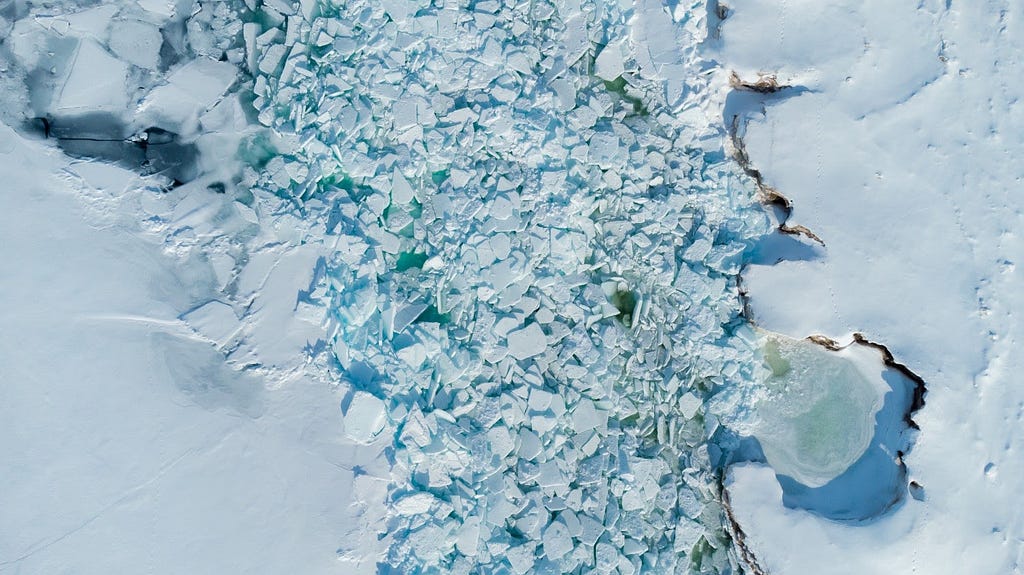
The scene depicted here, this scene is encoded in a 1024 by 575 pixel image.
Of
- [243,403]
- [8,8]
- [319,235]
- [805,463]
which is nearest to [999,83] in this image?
[805,463]

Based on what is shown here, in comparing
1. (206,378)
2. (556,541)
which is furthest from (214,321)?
(556,541)

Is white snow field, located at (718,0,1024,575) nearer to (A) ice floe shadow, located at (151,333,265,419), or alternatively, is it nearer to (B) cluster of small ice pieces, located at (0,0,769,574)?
(B) cluster of small ice pieces, located at (0,0,769,574)

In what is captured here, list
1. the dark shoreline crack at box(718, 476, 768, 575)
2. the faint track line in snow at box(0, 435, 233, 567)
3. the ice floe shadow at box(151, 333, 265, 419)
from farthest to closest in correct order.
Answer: the dark shoreline crack at box(718, 476, 768, 575), the ice floe shadow at box(151, 333, 265, 419), the faint track line in snow at box(0, 435, 233, 567)

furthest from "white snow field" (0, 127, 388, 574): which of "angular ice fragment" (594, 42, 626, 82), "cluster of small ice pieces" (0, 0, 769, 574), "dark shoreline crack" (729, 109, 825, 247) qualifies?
"dark shoreline crack" (729, 109, 825, 247)

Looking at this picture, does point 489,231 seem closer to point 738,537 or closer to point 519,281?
point 519,281

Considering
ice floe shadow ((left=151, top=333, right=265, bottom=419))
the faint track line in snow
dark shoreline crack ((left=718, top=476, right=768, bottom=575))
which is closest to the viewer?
the faint track line in snow
